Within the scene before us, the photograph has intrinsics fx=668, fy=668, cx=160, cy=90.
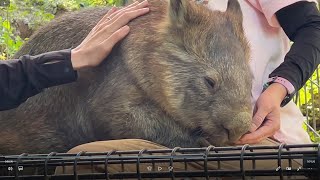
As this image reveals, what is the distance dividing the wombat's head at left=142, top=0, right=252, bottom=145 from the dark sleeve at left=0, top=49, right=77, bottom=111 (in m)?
0.49

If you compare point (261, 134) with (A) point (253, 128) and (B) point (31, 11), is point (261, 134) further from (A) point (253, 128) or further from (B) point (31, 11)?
(B) point (31, 11)

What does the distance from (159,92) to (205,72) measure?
19cm

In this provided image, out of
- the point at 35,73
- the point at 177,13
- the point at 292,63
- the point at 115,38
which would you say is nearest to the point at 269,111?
the point at 292,63

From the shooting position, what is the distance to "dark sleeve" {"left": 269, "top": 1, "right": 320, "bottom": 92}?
2.53 m

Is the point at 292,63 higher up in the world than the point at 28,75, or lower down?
lower down

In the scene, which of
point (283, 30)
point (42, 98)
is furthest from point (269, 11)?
point (42, 98)

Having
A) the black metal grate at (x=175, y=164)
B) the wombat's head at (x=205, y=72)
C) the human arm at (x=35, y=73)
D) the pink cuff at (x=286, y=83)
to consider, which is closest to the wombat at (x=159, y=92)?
the wombat's head at (x=205, y=72)

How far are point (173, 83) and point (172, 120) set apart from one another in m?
0.14

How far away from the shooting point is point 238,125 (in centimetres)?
227

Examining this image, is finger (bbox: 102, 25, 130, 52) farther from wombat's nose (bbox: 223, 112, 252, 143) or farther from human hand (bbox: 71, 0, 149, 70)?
wombat's nose (bbox: 223, 112, 252, 143)

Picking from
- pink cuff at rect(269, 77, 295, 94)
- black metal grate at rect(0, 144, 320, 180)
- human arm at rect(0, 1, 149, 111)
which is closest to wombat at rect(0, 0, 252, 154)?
pink cuff at rect(269, 77, 295, 94)

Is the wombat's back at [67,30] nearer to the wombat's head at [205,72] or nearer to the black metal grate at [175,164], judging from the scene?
the wombat's head at [205,72]

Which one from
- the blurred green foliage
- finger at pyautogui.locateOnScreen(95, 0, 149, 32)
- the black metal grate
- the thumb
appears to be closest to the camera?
the black metal grate

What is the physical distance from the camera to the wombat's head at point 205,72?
2336mm
